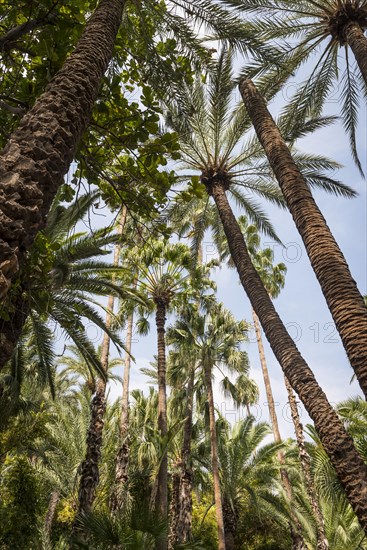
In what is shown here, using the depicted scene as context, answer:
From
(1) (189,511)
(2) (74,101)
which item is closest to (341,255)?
(2) (74,101)

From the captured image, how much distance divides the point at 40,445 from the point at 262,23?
2095cm

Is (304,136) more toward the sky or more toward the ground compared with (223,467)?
more toward the sky

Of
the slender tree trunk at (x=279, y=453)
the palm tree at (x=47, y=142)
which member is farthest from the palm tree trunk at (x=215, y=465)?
the palm tree at (x=47, y=142)

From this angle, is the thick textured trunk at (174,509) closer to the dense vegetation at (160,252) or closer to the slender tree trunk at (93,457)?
the dense vegetation at (160,252)

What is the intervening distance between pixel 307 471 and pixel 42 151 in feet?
53.8

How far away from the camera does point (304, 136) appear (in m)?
11.2

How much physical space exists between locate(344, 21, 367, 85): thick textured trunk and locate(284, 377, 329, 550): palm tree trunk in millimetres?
13774

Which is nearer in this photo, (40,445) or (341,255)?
(341,255)

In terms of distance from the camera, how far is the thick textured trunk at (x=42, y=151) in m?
1.90

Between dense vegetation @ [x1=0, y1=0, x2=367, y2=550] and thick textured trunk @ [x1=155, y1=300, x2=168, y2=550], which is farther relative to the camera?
thick textured trunk @ [x1=155, y1=300, x2=168, y2=550]

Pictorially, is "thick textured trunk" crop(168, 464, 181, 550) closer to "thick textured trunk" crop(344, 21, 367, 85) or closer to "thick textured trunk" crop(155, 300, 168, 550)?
"thick textured trunk" crop(155, 300, 168, 550)

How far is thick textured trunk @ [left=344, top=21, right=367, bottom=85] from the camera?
7.12m

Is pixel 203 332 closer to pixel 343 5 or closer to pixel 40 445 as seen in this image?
pixel 40 445

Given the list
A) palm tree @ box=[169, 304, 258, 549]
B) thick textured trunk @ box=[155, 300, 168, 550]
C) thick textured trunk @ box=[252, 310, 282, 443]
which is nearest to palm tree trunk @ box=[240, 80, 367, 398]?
thick textured trunk @ box=[155, 300, 168, 550]
